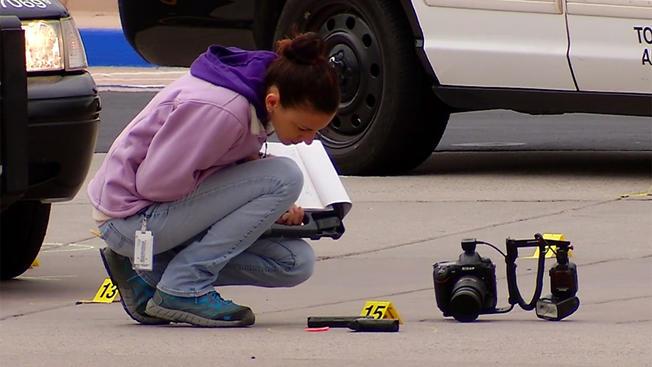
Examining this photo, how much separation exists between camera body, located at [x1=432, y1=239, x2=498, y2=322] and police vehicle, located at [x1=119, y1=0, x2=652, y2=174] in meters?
2.73

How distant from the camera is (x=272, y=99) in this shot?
16.2 ft

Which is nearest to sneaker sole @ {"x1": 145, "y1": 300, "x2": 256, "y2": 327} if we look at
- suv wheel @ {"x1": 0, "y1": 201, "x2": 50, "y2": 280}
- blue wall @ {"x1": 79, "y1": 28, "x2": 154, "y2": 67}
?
suv wheel @ {"x1": 0, "y1": 201, "x2": 50, "y2": 280}

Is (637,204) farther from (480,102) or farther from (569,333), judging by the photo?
(569,333)

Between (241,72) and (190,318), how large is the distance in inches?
28.3

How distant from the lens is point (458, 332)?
4961mm

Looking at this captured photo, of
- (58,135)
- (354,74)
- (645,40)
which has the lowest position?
(58,135)

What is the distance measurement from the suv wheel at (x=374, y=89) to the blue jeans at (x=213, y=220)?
10.4 feet

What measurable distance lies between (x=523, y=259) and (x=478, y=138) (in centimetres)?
387

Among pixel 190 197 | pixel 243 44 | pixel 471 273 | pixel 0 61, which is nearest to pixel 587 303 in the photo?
pixel 471 273

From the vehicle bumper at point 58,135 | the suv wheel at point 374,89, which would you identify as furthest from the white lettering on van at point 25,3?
the suv wheel at point 374,89

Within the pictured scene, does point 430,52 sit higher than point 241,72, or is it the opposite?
point 430,52

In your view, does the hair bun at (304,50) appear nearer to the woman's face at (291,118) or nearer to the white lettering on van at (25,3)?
the woman's face at (291,118)

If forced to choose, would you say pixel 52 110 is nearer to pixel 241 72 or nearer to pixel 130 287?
pixel 130 287

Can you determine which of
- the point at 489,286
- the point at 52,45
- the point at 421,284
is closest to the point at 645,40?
the point at 421,284
